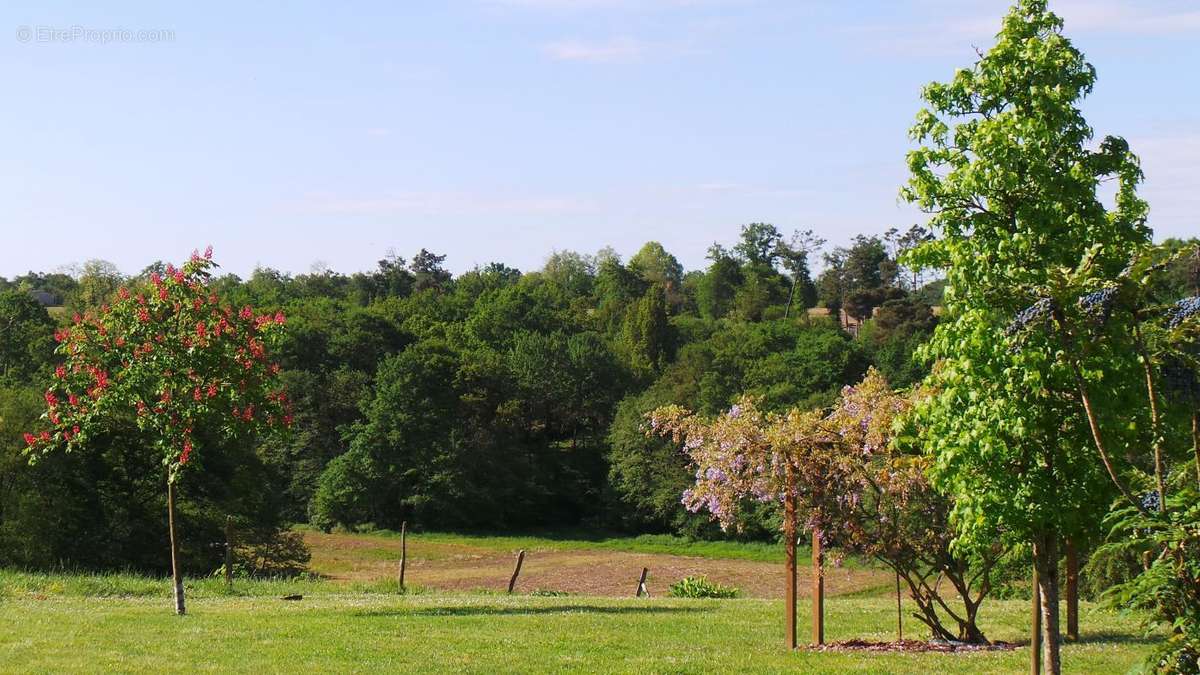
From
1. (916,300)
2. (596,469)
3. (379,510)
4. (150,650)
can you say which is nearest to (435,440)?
(379,510)

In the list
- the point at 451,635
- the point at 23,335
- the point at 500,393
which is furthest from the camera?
the point at 500,393

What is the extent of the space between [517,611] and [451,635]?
14.7ft

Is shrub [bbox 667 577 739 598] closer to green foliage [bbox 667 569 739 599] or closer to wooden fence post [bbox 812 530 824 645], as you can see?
green foliage [bbox 667 569 739 599]

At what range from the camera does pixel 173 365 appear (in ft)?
65.3

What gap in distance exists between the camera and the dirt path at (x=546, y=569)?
49.3m

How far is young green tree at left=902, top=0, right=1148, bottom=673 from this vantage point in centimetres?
986

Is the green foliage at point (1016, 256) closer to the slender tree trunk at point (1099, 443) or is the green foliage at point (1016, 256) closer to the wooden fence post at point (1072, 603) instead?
the slender tree trunk at point (1099, 443)

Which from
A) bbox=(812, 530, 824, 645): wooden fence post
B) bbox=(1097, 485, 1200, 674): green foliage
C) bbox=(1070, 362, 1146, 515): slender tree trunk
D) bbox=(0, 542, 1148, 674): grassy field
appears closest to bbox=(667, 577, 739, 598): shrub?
bbox=(0, 542, 1148, 674): grassy field

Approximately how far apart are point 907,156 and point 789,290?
5086 inches

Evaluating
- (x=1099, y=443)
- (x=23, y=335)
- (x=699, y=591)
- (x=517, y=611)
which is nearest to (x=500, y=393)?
(x=23, y=335)

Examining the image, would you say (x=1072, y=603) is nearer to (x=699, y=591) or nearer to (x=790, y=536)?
(x=790, y=536)

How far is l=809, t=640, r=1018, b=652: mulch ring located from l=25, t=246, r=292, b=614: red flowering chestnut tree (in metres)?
11.0

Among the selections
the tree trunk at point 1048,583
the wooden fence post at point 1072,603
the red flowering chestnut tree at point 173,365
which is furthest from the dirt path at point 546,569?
the tree trunk at point 1048,583

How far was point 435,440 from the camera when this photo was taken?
75.8m
